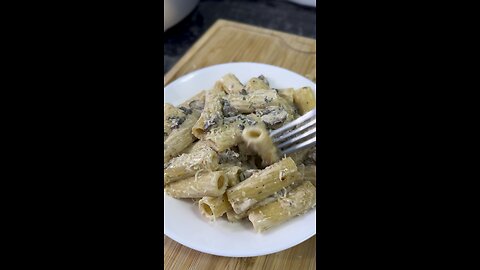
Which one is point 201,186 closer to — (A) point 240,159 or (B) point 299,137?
(A) point 240,159

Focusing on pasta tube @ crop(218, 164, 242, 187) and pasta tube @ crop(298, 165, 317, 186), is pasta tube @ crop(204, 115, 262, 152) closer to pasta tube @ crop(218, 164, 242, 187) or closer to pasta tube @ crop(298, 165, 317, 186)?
pasta tube @ crop(218, 164, 242, 187)

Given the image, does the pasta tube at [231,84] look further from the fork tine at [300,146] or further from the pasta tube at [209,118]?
the fork tine at [300,146]

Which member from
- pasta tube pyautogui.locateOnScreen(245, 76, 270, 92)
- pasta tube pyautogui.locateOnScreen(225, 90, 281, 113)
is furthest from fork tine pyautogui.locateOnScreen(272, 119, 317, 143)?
pasta tube pyautogui.locateOnScreen(245, 76, 270, 92)

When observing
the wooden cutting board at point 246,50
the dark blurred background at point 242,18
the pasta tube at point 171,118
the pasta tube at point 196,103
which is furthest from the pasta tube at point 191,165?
the dark blurred background at point 242,18

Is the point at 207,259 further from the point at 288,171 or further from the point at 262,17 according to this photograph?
the point at 262,17

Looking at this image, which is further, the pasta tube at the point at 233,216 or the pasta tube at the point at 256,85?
the pasta tube at the point at 256,85
